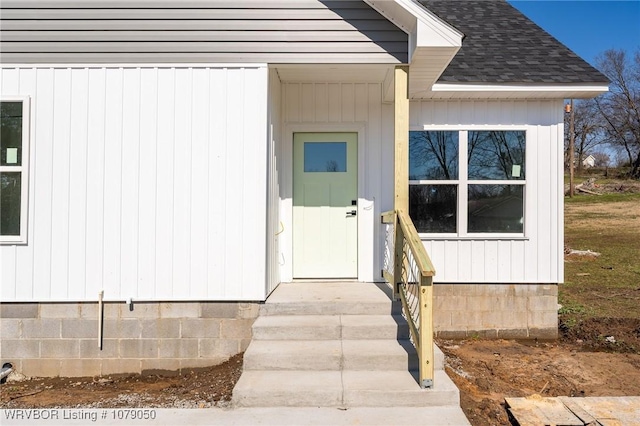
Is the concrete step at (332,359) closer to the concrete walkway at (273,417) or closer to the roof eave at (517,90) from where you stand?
the concrete walkway at (273,417)

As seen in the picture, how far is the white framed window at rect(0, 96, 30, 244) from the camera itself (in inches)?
171

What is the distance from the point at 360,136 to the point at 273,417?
3.54 m

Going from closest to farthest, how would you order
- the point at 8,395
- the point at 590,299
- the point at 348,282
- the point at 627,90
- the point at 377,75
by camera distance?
the point at 8,395
the point at 377,75
the point at 348,282
the point at 590,299
the point at 627,90

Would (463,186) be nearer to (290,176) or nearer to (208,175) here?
(290,176)

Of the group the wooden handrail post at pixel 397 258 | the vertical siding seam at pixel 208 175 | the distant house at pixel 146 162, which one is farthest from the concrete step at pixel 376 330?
the vertical siding seam at pixel 208 175

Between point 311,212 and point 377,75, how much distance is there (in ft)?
6.14

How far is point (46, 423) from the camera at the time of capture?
3.22m

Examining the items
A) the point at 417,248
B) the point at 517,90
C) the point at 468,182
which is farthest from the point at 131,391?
the point at 517,90

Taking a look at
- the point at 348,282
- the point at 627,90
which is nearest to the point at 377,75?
the point at 348,282

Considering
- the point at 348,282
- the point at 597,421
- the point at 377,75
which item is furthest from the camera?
the point at 348,282

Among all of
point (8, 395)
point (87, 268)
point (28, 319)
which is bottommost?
point (8, 395)

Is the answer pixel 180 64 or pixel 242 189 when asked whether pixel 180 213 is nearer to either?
pixel 242 189

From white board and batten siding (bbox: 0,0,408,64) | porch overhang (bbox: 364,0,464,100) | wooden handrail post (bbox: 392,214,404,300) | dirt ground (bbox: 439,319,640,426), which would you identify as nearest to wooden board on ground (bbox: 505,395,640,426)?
dirt ground (bbox: 439,319,640,426)

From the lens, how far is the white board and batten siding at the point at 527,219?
5.30m
